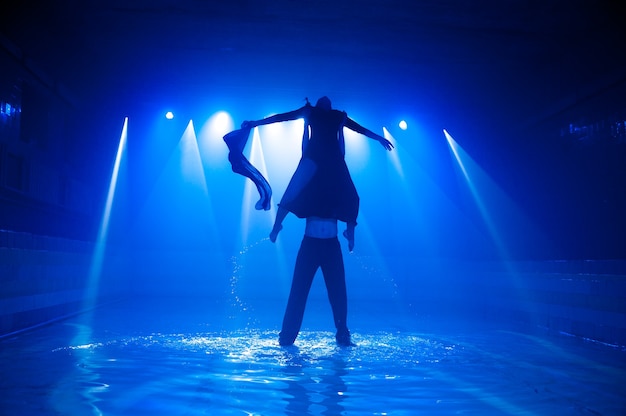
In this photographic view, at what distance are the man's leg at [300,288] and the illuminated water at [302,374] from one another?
0.17m

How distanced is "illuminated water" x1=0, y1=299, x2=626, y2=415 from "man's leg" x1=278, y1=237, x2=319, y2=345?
0.56ft

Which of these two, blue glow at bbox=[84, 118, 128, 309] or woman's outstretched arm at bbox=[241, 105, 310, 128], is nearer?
woman's outstretched arm at bbox=[241, 105, 310, 128]

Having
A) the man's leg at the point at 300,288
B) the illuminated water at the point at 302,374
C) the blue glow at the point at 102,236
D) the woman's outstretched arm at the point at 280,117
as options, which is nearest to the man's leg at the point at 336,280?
the man's leg at the point at 300,288

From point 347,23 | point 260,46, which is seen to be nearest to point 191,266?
point 260,46

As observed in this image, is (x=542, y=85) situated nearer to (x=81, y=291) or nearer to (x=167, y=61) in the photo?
(x=167, y=61)

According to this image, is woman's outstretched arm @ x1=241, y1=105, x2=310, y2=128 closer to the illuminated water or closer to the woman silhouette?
the woman silhouette

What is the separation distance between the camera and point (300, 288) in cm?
429

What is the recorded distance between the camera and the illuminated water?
2451 millimetres

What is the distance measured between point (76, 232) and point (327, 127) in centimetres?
559

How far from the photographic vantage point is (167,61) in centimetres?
897

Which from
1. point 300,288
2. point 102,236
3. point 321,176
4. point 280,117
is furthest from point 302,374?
point 102,236

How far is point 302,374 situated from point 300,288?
116 centimetres

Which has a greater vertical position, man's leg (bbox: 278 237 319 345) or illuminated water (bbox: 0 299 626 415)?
man's leg (bbox: 278 237 319 345)

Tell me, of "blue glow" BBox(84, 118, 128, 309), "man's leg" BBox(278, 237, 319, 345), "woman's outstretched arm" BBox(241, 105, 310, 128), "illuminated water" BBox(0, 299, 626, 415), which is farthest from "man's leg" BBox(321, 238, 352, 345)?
"blue glow" BBox(84, 118, 128, 309)
